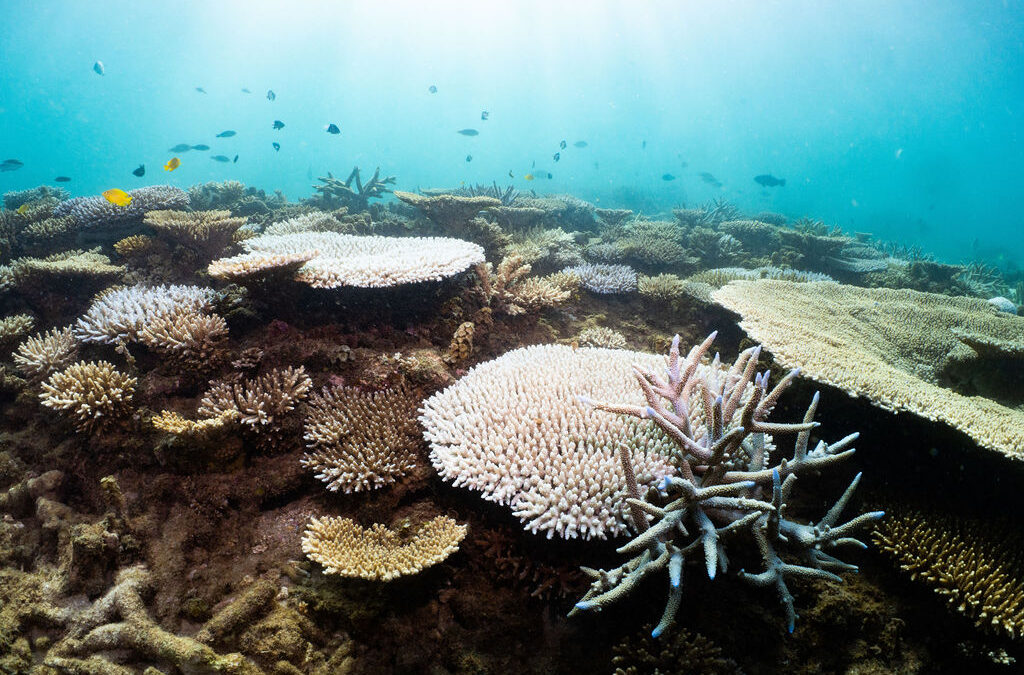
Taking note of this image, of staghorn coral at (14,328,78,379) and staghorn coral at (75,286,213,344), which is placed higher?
staghorn coral at (75,286,213,344)

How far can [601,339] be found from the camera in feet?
17.4

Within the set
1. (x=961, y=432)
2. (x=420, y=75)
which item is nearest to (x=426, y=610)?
(x=961, y=432)

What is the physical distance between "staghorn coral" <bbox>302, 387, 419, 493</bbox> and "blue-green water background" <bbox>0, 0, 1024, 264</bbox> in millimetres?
42970

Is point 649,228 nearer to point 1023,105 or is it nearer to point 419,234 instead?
point 419,234

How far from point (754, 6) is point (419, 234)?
4650 inches

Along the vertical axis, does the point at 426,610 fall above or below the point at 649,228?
below

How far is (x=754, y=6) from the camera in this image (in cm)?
8800

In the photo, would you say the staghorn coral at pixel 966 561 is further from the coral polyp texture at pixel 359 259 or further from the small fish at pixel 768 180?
the small fish at pixel 768 180

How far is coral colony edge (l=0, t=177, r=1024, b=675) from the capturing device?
7.66 feet

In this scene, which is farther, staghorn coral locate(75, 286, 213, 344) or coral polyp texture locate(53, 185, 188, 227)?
coral polyp texture locate(53, 185, 188, 227)

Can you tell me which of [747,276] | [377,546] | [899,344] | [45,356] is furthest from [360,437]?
[747,276]

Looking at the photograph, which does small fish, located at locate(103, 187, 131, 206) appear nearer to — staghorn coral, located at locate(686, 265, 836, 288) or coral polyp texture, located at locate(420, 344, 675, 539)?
coral polyp texture, located at locate(420, 344, 675, 539)

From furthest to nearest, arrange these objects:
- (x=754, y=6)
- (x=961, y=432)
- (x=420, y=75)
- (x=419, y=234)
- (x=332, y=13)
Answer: (x=420, y=75)
(x=332, y=13)
(x=754, y=6)
(x=419, y=234)
(x=961, y=432)

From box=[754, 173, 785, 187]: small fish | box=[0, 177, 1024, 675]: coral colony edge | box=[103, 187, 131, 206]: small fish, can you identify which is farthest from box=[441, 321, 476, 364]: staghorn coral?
box=[754, 173, 785, 187]: small fish
